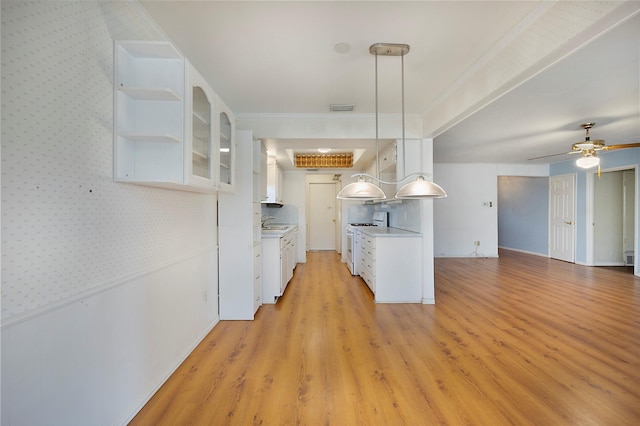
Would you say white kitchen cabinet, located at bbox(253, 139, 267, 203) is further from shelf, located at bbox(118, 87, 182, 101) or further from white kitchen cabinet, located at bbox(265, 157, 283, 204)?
shelf, located at bbox(118, 87, 182, 101)

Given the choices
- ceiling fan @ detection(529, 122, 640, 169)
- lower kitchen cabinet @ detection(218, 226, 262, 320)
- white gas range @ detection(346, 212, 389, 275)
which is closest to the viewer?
lower kitchen cabinet @ detection(218, 226, 262, 320)

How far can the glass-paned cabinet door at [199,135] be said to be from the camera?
1682mm

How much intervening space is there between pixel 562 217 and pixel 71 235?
8640mm

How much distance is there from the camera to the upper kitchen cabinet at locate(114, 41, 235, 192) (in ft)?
5.07

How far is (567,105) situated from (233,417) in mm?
4428

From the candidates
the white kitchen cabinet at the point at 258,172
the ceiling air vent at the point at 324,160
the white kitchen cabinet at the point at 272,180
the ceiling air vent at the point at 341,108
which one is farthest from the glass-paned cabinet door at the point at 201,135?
the ceiling air vent at the point at 324,160

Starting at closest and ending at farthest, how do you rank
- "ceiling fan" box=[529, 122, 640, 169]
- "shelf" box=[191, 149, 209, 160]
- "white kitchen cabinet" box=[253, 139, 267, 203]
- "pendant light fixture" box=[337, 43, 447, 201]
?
"shelf" box=[191, 149, 209, 160] < "pendant light fixture" box=[337, 43, 447, 201] < "white kitchen cabinet" box=[253, 139, 267, 203] < "ceiling fan" box=[529, 122, 640, 169]

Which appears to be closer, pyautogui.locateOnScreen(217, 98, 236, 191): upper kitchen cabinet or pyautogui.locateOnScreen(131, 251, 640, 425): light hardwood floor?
pyautogui.locateOnScreen(131, 251, 640, 425): light hardwood floor

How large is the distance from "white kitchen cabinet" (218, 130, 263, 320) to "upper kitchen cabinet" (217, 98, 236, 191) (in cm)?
58

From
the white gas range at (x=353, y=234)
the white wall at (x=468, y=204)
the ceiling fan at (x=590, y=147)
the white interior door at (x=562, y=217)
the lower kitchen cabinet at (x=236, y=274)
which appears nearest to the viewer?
the lower kitchen cabinet at (x=236, y=274)

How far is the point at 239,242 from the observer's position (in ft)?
10.5

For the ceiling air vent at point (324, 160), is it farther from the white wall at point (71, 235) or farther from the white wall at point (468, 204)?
the white wall at point (71, 235)

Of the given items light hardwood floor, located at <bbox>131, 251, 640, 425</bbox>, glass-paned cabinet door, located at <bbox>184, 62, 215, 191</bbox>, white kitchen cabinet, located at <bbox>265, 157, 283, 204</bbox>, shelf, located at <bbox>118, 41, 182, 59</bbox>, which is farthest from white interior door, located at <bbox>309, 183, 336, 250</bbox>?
shelf, located at <bbox>118, 41, 182, 59</bbox>

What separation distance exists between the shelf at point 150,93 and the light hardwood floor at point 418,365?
1.93m
